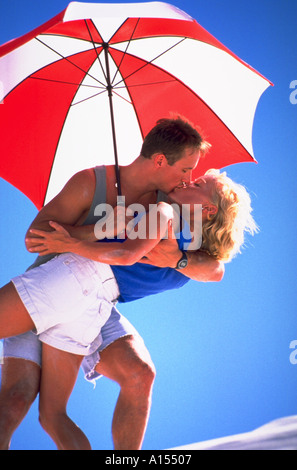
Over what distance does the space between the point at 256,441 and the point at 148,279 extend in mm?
1463

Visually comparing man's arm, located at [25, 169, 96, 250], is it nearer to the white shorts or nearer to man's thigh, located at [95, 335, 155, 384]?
the white shorts

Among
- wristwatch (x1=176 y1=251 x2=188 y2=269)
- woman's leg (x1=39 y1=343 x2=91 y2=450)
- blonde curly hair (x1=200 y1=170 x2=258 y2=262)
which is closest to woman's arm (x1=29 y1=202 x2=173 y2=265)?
wristwatch (x1=176 y1=251 x2=188 y2=269)

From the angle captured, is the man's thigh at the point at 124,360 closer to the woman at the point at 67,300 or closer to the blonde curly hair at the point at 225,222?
the woman at the point at 67,300

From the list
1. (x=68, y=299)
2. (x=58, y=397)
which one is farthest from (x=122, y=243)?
(x=58, y=397)

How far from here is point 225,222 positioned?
238 centimetres

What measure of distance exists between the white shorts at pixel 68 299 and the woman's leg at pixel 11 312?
0.03 metres

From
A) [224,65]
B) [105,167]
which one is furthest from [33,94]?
[224,65]

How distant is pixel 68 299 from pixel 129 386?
429 mm

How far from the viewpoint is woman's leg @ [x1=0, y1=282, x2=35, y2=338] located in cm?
211

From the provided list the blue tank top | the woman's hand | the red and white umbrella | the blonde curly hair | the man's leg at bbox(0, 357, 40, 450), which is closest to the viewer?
the man's leg at bbox(0, 357, 40, 450)

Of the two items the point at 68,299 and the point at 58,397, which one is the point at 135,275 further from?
the point at 58,397

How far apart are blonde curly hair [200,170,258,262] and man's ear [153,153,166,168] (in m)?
0.25

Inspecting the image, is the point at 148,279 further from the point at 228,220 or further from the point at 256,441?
the point at 256,441

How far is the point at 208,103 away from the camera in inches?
119
